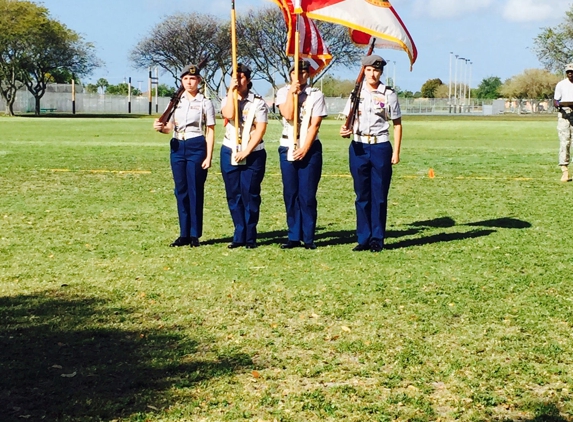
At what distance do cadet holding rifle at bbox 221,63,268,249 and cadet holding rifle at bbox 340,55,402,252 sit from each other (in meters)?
0.88

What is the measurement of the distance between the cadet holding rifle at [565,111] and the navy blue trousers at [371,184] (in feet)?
24.8

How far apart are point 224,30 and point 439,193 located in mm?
69617

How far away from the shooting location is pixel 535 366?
577cm

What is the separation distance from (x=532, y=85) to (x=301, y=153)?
135250mm

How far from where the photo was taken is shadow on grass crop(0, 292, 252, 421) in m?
5.04

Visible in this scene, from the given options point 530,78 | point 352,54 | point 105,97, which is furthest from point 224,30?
point 530,78

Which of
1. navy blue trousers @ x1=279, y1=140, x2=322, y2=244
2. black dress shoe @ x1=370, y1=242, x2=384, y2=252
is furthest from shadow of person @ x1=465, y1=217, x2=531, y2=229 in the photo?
navy blue trousers @ x1=279, y1=140, x2=322, y2=244

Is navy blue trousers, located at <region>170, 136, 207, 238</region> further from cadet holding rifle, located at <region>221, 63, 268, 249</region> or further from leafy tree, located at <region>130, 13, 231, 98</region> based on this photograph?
leafy tree, located at <region>130, 13, 231, 98</region>

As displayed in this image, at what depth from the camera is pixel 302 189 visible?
9.86 meters

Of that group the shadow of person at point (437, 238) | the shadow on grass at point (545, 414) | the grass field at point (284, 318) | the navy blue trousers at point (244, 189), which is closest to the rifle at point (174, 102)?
Result: the navy blue trousers at point (244, 189)

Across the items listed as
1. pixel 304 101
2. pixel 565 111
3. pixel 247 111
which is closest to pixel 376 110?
pixel 304 101

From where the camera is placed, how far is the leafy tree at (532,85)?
13538cm

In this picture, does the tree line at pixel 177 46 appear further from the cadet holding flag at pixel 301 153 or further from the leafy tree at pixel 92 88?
the cadet holding flag at pixel 301 153

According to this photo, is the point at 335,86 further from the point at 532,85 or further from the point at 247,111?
the point at 247,111
